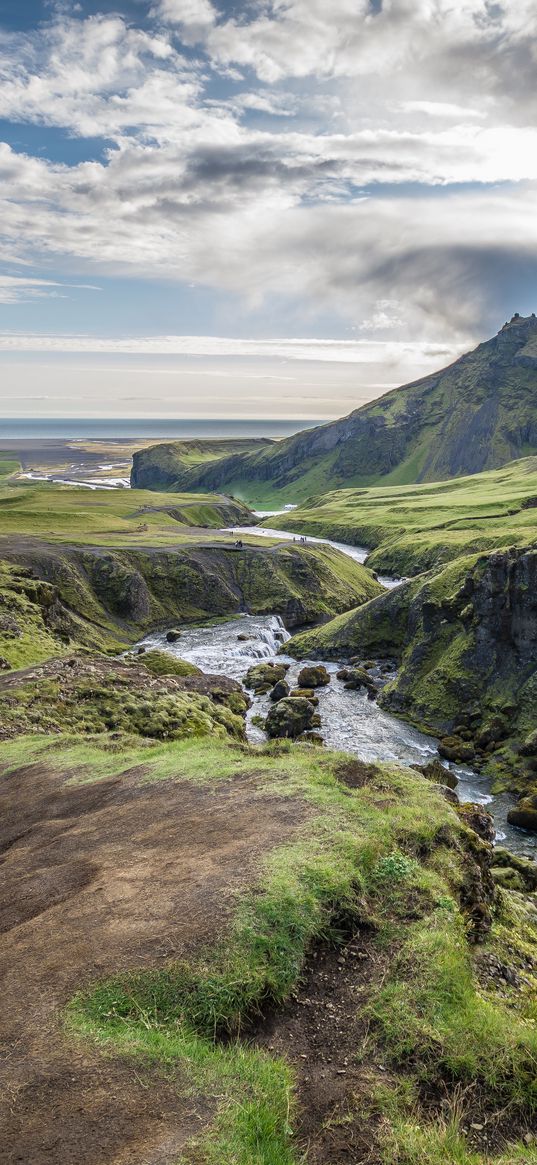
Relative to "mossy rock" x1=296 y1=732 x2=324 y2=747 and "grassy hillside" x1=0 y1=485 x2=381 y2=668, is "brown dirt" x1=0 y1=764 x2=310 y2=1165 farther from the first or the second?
"grassy hillside" x1=0 y1=485 x2=381 y2=668

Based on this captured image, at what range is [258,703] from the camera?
60594mm

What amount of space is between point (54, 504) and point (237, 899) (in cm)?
15936

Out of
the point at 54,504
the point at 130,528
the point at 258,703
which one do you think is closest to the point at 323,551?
the point at 130,528

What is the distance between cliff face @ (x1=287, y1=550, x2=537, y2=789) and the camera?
49.2 meters

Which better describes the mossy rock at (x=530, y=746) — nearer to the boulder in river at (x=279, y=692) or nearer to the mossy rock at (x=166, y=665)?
the boulder in river at (x=279, y=692)

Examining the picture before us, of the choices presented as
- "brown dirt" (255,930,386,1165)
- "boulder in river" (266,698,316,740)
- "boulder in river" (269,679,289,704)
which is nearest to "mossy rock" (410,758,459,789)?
"boulder in river" (266,698,316,740)

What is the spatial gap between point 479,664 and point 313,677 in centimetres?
1816

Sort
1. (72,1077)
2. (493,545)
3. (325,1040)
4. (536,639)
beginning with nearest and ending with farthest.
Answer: (72,1077) < (325,1040) < (536,639) < (493,545)

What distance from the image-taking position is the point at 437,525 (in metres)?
151

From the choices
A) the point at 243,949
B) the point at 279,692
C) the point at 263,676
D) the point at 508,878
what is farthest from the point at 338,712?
the point at 243,949

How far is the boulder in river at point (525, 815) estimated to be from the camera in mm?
37969

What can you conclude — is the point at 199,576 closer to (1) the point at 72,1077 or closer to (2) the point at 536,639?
(2) the point at 536,639

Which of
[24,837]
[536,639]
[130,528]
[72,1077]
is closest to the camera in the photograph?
[72,1077]

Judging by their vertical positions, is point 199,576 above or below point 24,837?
below
